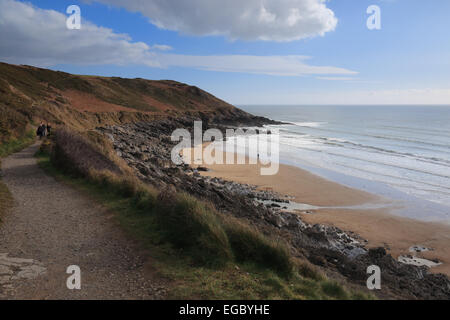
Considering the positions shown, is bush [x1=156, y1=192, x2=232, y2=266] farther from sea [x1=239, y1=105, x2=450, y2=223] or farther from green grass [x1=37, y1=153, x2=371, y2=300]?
sea [x1=239, y1=105, x2=450, y2=223]

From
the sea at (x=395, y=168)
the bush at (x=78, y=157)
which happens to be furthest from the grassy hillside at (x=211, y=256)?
the sea at (x=395, y=168)

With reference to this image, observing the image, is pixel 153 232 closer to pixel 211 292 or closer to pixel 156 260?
pixel 156 260

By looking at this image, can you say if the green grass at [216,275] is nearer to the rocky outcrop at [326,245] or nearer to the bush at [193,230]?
the bush at [193,230]

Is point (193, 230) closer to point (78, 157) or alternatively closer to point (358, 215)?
point (78, 157)

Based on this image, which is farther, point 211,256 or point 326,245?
point 326,245

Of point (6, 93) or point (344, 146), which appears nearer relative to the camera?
point (6, 93)

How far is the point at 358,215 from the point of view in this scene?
14.2 meters

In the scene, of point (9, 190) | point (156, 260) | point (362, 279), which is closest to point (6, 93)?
point (9, 190)

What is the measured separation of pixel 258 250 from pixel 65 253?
11.7 ft

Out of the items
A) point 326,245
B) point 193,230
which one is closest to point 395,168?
point 326,245

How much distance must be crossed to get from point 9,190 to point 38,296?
21.2ft

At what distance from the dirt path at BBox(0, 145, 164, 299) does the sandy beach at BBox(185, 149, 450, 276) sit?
8766 mm

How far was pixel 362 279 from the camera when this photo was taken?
24.2 ft

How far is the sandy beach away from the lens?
1125 centimetres
